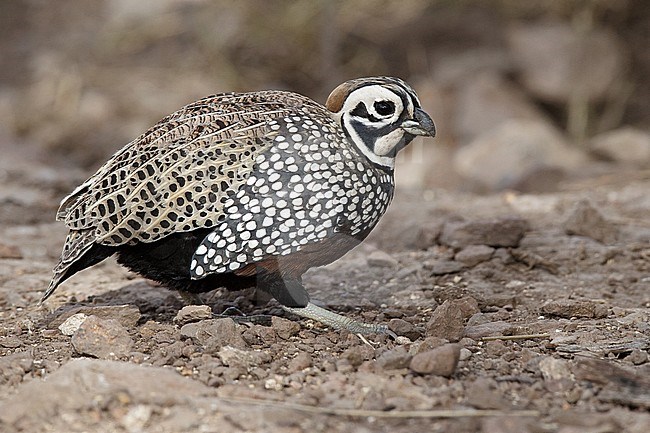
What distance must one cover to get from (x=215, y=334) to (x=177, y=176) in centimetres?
66

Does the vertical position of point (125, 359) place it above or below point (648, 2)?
below

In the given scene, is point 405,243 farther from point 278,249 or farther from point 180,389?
point 180,389

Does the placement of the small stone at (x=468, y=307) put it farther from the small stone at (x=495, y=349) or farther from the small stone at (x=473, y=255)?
the small stone at (x=473, y=255)

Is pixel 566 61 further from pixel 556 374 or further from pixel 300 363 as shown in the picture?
pixel 300 363

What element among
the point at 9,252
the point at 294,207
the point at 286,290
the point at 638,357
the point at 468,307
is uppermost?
the point at 294,207

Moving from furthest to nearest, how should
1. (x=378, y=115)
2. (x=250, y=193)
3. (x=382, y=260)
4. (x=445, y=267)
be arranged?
(x=382, y=260)
(x=445, y=267)
(x=378, y=115)
(x=250, y=193)

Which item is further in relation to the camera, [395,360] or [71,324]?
[71,324]

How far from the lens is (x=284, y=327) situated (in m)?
3.74

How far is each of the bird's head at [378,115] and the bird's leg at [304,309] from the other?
25.5 inches

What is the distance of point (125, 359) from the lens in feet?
11.4

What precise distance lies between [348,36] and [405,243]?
5.56 metres

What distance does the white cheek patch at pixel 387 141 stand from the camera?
3.91 metres

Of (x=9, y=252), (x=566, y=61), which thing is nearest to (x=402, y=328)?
(x=9, y=252)

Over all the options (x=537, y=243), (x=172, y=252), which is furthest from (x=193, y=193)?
(x=537, y=243)
